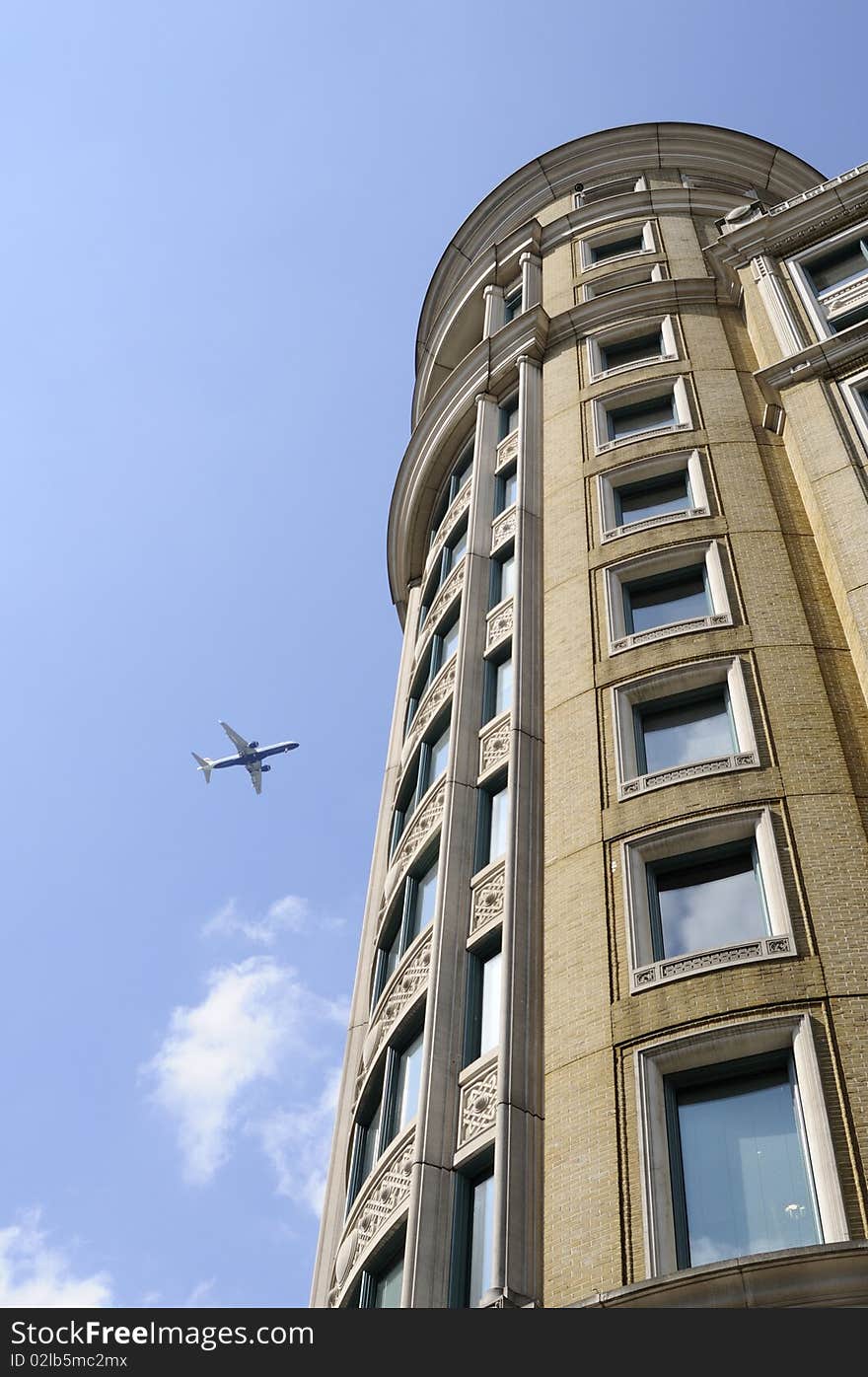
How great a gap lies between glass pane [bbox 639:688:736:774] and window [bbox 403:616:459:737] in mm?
8064

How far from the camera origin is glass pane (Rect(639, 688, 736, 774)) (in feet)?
72.9

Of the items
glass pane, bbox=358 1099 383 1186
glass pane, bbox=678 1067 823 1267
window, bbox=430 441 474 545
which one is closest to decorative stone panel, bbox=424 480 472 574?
window, bbox=430 441 474 545

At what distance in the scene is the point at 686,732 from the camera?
2284cm

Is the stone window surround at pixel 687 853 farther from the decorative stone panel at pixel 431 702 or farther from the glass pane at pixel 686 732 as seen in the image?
the decorative stone panel at pixel 431 702

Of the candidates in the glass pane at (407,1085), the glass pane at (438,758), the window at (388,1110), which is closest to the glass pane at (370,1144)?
the window at (388,1110)

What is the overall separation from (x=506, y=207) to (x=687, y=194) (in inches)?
319

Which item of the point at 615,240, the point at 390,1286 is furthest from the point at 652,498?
the point at 390,1286

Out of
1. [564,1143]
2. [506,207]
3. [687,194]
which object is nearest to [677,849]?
[564,1143]

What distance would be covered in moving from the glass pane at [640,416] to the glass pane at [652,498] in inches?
96.7

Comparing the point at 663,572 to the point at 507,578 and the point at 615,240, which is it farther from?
the point at 615,240

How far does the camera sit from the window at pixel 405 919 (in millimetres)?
24734

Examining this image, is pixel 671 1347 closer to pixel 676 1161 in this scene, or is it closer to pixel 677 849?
pixel 676 1161

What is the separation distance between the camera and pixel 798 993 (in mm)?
17109

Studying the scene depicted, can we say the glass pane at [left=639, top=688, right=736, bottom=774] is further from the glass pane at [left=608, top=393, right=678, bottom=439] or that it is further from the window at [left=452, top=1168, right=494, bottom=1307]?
the glass pane at [left=608, top=393, right=678, bottom=439]
